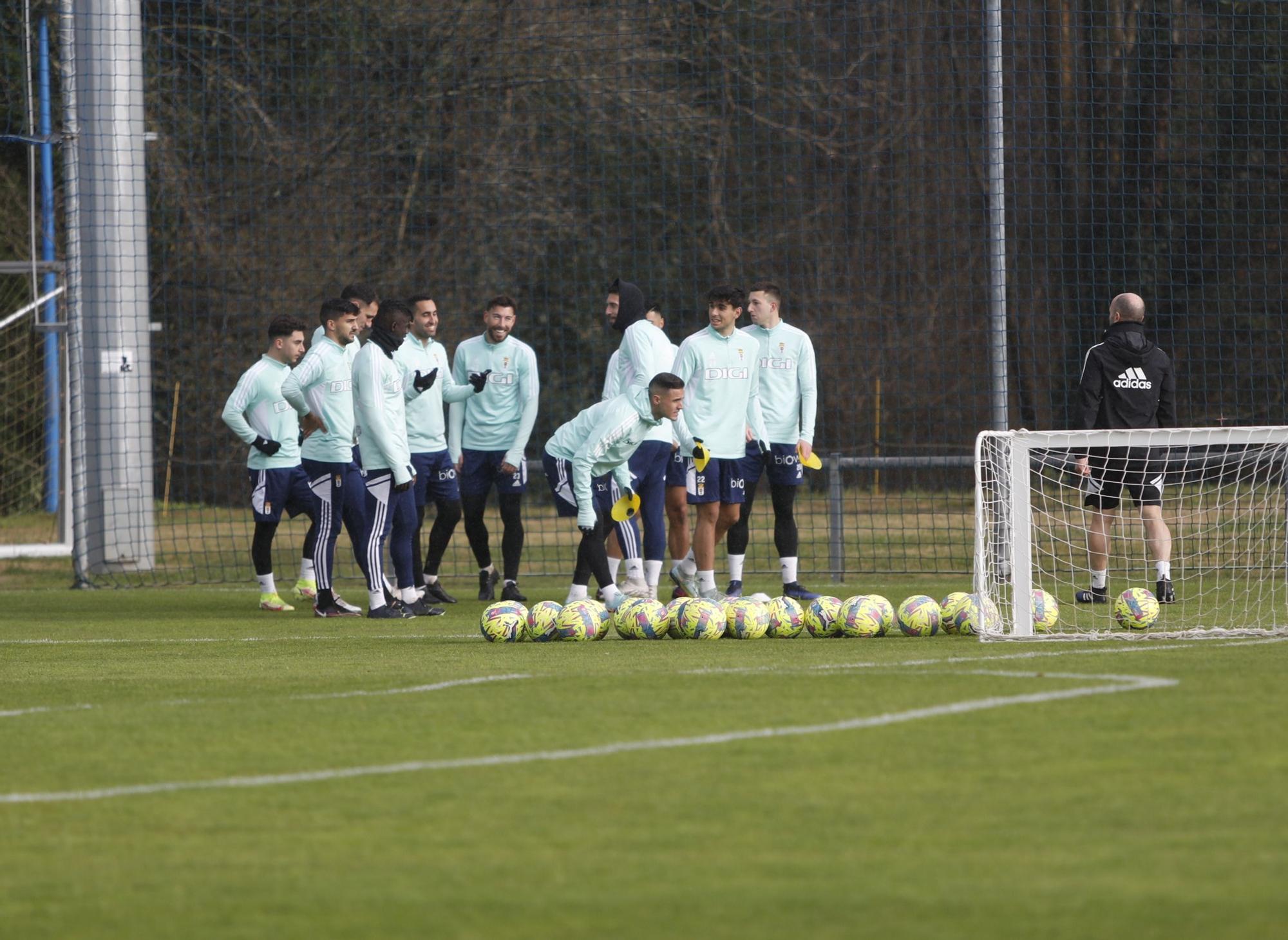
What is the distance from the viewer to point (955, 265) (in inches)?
973

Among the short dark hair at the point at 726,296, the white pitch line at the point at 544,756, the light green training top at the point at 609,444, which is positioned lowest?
the white pitch line at the point at 544,756

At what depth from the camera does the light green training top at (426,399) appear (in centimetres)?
1286

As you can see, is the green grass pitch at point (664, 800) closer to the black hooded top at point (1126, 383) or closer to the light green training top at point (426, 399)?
the black hooded top at point (1126, 383)

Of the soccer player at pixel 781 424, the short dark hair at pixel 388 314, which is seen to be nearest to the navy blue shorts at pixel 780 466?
the soccer player at pixel 781 424

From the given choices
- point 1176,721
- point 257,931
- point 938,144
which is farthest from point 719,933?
point 938,144

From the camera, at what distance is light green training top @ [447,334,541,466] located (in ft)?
43.3

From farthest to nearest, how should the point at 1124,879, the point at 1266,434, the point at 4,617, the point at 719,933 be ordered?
the point at 4,617 → the point at 1266,434 → the point at 1124,879 → the point at 719,933

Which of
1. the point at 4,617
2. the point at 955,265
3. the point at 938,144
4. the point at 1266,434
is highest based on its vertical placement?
the point at 938,144

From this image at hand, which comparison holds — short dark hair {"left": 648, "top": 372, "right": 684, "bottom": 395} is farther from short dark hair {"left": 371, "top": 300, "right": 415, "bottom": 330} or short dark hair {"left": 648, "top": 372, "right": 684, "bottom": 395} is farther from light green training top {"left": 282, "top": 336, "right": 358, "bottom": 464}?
light green training top {"left": 282, "top": 336, "right": 358, "bottom": 464}

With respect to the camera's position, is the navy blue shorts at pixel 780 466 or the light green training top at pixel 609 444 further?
the navy blue shorts at pixel 780 466

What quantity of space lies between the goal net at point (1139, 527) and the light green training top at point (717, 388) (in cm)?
189

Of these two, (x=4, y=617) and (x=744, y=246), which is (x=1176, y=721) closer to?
(x=4, y=617)

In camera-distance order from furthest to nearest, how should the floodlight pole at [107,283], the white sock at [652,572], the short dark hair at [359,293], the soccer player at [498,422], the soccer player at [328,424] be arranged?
the floodlight pole at [107,283] < the soccer player at [498,422] < the short dark hair at [359,293] < the soccer player at [328,424] < the white sock at [652,572]

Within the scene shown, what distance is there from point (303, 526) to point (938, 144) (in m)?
9.71
